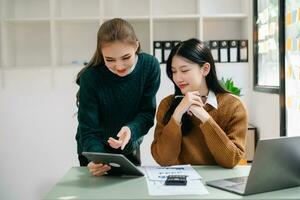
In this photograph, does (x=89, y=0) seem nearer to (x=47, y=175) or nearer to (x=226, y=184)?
(x=47, y=175)

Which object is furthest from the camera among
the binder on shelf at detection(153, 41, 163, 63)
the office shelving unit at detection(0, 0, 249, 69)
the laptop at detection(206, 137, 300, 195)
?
the office shelving unit at detection(0, 0, 249, 69)

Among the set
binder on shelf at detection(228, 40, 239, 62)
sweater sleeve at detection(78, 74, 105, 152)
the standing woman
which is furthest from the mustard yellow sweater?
binder on shelf at detection(228, 40, 239, 62)

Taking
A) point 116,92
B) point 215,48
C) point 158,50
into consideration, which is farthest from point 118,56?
point 215,48

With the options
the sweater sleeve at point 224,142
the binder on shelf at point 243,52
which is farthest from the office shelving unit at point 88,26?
the sweater sleeve at point 224,142

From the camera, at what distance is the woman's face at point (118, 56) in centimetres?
151

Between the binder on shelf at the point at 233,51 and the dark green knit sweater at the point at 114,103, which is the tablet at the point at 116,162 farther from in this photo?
the binder on shelf at the point at 233,51

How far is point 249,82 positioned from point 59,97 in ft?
5.42

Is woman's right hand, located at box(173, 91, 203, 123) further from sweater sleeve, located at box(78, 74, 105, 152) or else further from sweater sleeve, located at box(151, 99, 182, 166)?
sweater sleeve, located at box(78, 74, 105, 152)

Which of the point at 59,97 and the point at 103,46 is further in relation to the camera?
the point at 59,97

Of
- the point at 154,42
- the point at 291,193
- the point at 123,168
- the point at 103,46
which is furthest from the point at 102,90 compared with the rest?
the point at 154,42

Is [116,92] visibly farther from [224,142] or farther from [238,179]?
[238,179]

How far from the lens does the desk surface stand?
1.14 meters

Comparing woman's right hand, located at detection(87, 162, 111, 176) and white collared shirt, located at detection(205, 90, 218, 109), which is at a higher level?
white collared shirt, located at detection(205, 90, 218, 109)

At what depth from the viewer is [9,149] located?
3.51 m
